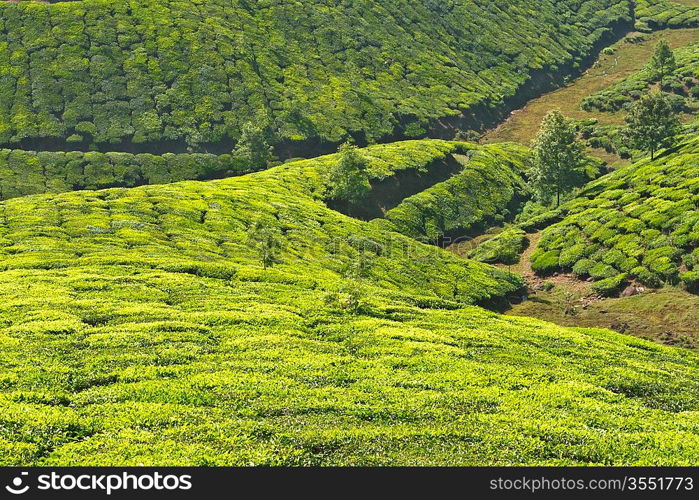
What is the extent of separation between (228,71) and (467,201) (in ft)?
260

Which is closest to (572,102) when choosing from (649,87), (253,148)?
(649,87)

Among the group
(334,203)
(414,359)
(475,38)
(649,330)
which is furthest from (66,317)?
(475,38)

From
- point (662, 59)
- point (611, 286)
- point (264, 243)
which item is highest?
point (662, 59)

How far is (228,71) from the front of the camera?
144750 mm

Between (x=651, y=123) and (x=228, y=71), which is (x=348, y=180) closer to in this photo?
(x=651, y=123)

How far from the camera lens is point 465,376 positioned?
28.8 meters

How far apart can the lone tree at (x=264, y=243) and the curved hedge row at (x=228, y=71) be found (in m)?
72.9

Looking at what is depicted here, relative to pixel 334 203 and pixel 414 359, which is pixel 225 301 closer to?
pixel 414 359

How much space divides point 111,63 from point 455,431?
145m

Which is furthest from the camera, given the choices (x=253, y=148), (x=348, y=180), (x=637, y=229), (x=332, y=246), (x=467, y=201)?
(x=253, y=148)

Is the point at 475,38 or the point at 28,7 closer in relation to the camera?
the point at 28,7

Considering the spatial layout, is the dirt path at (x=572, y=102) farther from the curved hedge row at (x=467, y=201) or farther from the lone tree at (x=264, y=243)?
the lone tree at (x=264, y=243)

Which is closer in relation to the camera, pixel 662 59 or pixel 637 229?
pixel 637 229

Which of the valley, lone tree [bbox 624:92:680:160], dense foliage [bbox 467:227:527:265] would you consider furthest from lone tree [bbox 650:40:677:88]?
dense foliage [bbox 467:227:527:265]
